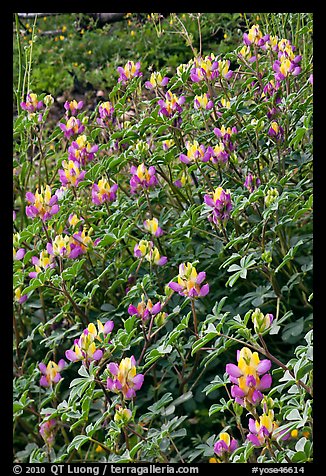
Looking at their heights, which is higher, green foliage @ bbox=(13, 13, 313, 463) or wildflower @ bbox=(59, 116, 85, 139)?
wildflower @ bbox=(59, 116, 85, 139)

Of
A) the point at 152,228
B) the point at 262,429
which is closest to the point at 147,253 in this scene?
the point at 152,228

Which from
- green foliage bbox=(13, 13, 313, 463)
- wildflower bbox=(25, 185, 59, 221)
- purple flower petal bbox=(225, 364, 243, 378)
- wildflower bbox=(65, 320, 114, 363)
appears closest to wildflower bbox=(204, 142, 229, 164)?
green foliage bbox=(13, 13, 313, 463)

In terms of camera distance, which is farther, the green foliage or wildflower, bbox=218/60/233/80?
wildflower, bbox=218/60/233/80

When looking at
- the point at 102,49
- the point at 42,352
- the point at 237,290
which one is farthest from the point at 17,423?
the point at 102,49

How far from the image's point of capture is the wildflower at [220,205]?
1325mm

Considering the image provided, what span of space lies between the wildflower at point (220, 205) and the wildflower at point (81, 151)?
1.56 feet

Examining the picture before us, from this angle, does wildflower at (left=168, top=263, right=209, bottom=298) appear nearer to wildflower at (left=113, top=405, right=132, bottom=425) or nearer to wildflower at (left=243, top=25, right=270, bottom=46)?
wildflower at (left=113, top=405, right=132, bottom=425)

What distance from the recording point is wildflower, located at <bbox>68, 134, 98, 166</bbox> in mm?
1681

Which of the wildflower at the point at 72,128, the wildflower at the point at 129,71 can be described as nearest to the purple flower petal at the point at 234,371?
the wildflower at the point at 72,128

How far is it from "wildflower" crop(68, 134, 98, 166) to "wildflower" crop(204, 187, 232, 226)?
0.48 m
